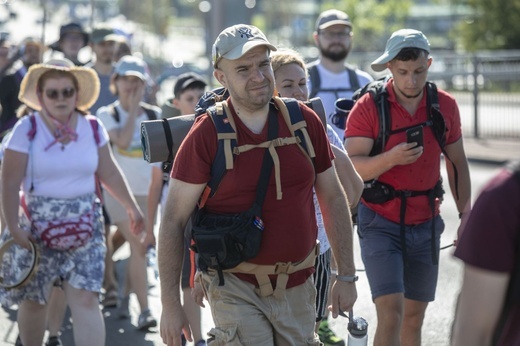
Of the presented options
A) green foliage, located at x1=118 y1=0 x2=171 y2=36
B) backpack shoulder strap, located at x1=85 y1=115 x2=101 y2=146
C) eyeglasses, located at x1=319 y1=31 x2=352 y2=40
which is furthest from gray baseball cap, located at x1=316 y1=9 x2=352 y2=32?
green foliage, located at x1=118 y1=0 x2=171 y2=36

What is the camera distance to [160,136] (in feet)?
15.1

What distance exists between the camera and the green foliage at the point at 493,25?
3984cm

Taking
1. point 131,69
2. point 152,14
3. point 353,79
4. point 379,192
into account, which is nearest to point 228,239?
point 379,192

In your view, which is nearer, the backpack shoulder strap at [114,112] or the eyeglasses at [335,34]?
the eyeglasses at [335,34]

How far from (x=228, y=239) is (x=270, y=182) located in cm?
29

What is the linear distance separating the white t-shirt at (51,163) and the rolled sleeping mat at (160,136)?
1.60 metres

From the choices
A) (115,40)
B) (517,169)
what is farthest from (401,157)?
(115,40)

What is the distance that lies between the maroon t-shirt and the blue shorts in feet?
9.39

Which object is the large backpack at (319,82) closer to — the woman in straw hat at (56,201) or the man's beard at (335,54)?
the man's beard at (335,54)

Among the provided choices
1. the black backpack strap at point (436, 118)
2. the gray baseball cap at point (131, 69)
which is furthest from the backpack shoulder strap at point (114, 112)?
the black backpack strap at point (436, 118)

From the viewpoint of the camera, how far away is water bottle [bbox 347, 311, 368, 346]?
14.9 ft

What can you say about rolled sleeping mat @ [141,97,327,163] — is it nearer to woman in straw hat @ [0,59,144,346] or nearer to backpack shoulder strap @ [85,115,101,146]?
woman in straw hat @ [0,59,144,346]

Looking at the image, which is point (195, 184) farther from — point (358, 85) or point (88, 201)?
point (358, 85)

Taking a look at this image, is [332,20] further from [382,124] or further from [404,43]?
[382,124]
